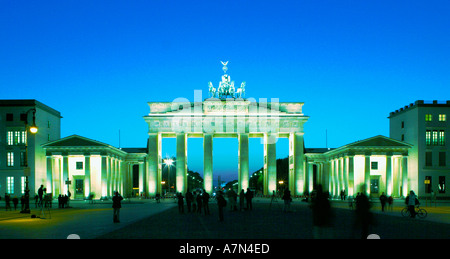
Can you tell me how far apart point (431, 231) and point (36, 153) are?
66.0 m

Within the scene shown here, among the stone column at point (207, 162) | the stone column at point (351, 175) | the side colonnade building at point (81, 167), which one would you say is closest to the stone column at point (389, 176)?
the stone column at point (351, 175)

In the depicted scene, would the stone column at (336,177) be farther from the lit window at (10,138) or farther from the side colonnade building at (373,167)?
the lit window at (10,138)

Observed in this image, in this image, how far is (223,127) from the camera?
291ft

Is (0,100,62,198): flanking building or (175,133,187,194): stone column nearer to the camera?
(0,100,62,198): flanking building

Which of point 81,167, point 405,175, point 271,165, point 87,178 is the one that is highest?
point 81,167

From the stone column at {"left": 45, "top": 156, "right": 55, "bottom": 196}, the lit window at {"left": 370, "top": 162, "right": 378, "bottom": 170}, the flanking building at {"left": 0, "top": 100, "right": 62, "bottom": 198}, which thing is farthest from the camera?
the lit window at {"left": 370, "top": 162, "right": 378, "bottom": 170}

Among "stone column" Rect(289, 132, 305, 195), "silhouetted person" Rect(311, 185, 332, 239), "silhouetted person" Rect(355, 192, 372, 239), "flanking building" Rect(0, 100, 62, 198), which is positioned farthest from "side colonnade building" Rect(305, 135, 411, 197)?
"silhouetted person" Rect(311, 185, 332, 239)

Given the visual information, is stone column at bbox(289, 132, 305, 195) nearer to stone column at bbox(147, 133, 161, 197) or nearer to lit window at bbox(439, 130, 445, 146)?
lit window at bbox(439, 130, 445, 146)

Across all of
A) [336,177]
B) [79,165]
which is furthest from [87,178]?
[336,177]

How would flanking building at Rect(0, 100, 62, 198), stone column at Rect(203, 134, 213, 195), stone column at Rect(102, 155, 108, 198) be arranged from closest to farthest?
flanking building at Rect(0, 100, 62, 198) → stone column at Rect(102, 155, 108, 198) → stone column at Rect(203, 134, 213, 195)

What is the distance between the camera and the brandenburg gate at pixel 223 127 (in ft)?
287

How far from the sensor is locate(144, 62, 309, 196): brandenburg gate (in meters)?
87.6

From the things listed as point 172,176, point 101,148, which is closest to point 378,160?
point 101,148

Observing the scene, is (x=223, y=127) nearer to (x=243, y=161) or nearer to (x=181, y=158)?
(x=243, y=161)
